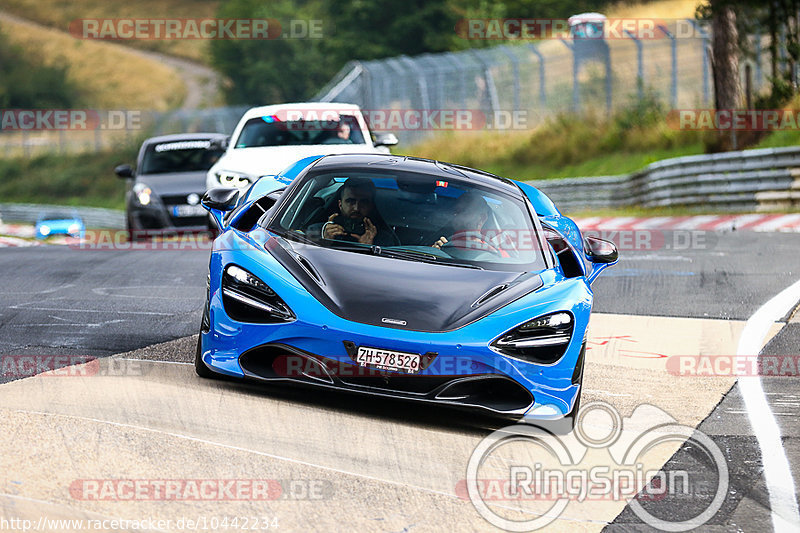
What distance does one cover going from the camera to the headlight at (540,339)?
19.4 ft

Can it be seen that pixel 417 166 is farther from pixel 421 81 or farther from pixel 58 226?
pixel 58 226

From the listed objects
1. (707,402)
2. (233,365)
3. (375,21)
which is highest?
(233,365)

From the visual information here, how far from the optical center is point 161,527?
414 cm

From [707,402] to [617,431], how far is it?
1.07 m

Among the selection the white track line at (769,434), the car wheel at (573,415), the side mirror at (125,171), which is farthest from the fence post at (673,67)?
the car wheel at (573,415)

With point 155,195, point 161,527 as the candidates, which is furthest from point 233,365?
point 155,195

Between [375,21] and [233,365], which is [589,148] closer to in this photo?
[233,365]

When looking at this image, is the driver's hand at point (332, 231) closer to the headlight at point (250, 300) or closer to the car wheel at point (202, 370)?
the headlight at point (250, 300)

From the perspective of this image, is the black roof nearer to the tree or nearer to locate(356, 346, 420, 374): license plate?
locate(356, 346, 420, 374): license plate

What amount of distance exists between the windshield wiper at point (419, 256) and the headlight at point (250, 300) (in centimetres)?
76

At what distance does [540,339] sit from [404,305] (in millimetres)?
693

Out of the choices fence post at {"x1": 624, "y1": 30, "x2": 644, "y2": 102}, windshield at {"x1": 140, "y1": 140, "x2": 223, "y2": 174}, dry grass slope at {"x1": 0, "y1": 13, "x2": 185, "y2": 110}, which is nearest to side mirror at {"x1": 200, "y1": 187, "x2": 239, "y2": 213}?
windshield at {"x1": 140, "y1": 140, "x2": 223, "y2": 174}

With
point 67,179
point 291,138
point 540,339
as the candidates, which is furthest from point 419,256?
point 67,179

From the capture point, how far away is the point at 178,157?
60.3 ft
